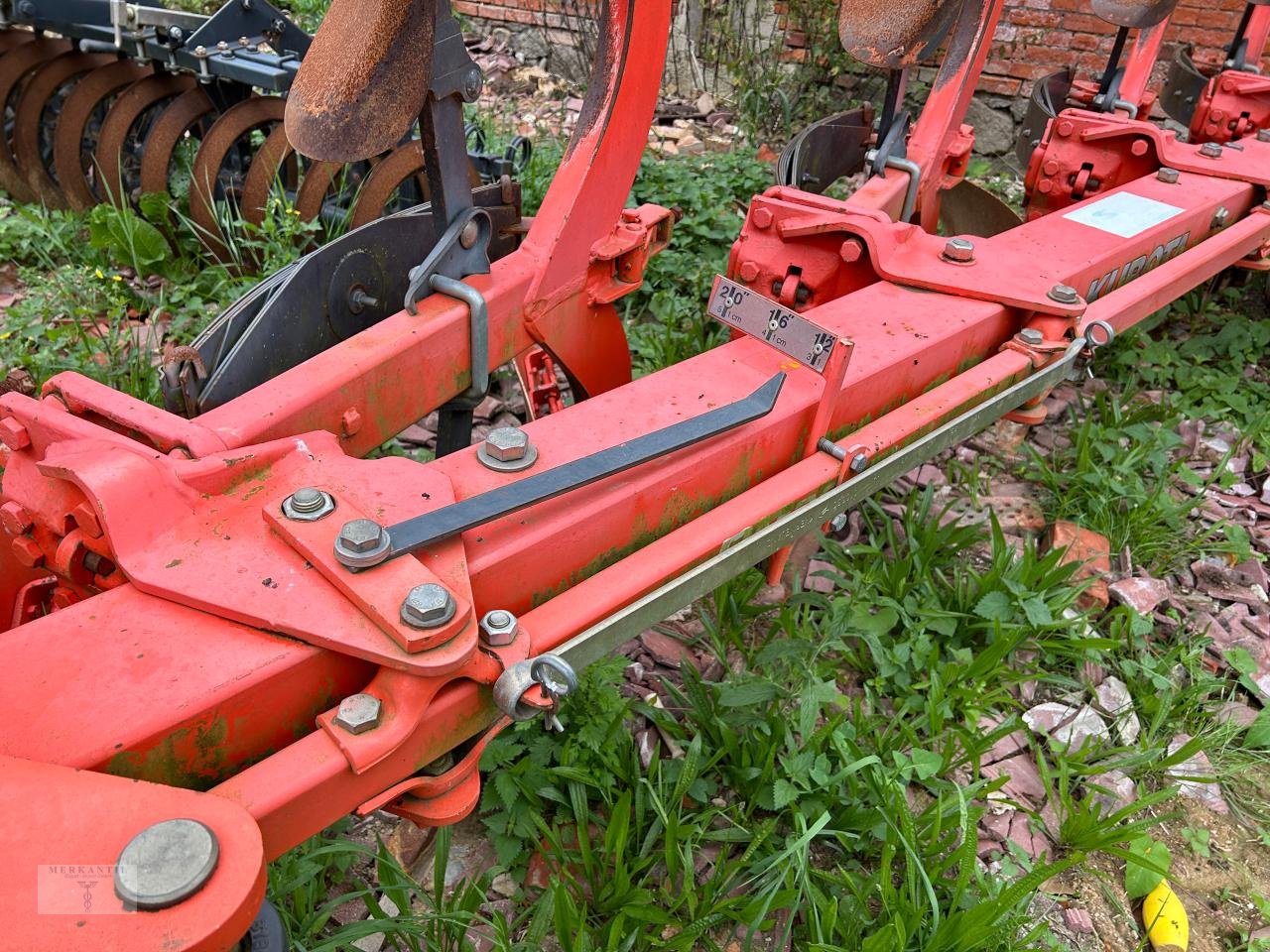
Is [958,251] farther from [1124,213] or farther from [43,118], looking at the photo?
[43,118]

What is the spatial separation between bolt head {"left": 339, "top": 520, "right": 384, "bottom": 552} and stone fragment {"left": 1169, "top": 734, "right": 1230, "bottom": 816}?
6.60 feet

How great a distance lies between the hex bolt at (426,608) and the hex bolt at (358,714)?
0.36ft

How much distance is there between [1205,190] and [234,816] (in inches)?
127

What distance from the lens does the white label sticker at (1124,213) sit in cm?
258

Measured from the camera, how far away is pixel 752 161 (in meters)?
4.82

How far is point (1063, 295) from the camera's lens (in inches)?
83.9

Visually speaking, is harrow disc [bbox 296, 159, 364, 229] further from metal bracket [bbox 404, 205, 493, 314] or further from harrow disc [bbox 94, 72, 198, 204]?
metal bracket [bbox 404, 205, 493, 314]

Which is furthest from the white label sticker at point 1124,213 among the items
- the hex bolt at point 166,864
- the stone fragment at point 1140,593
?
the hex bolt at point 166,864

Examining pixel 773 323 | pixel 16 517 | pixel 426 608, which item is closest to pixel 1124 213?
pixel 773 323

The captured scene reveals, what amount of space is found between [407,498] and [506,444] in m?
0.19

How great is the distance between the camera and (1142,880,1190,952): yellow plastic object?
1.91m

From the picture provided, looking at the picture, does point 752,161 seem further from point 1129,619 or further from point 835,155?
point 1129,619

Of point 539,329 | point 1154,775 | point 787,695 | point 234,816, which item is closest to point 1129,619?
point 1154,775

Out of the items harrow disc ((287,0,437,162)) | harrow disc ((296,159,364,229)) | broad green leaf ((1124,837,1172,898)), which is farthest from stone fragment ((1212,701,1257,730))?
harrow disc ((296,159,364,229))
